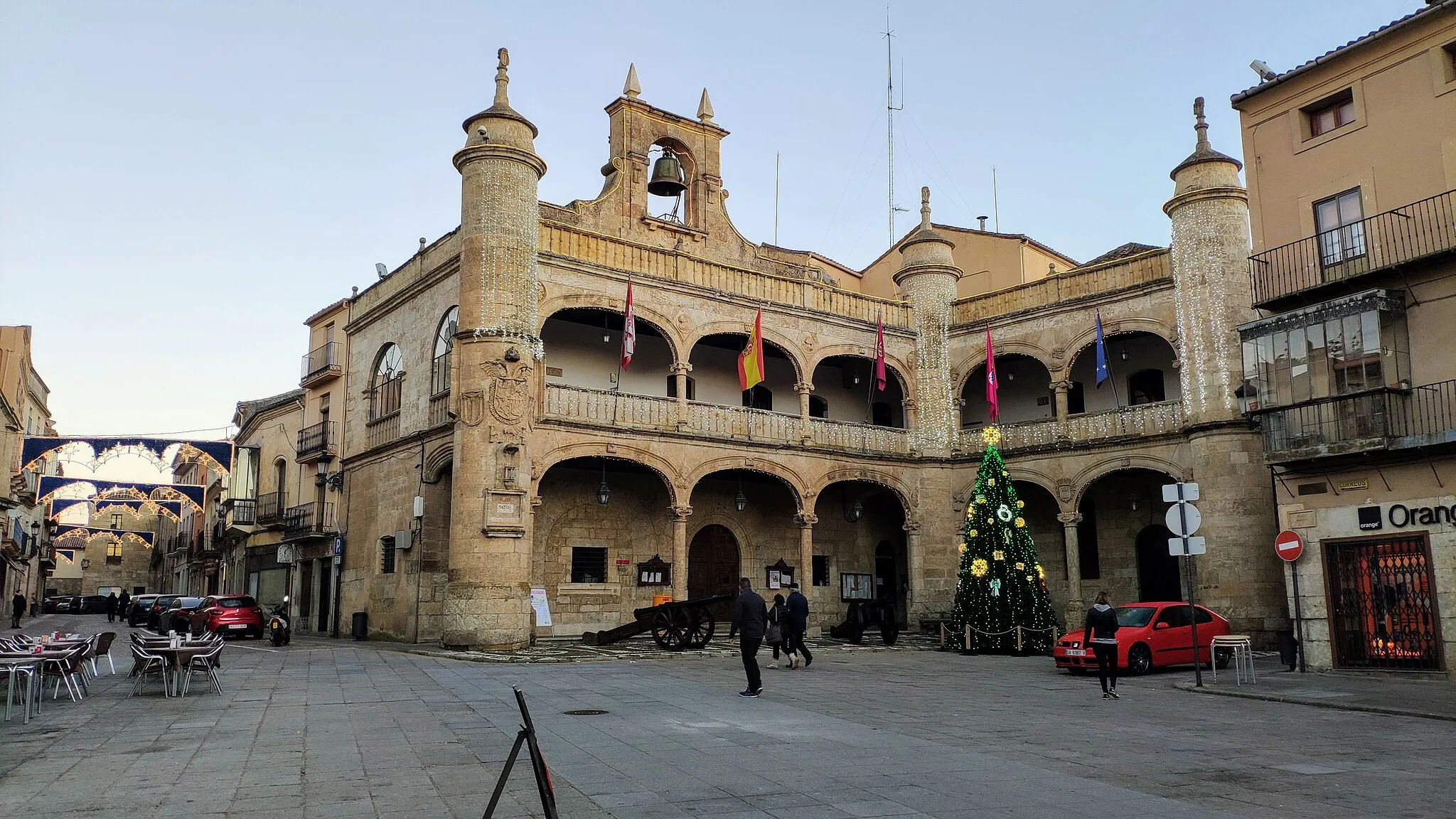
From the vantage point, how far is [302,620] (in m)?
32.6

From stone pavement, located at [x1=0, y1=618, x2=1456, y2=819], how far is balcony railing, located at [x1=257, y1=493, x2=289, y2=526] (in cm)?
2135

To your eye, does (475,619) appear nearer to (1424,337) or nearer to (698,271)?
Result: (698,271)

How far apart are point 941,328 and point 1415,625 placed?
15.2 metres

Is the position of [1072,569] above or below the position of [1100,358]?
below

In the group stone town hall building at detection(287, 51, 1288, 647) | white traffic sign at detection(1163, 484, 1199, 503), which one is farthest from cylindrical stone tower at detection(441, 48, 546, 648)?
white traffic sign at detection(1163, 484, 1199, 503)

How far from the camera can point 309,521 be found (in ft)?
105

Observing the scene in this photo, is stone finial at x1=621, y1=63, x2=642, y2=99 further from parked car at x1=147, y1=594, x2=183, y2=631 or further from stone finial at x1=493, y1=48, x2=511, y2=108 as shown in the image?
parked car at x1=147, y1=594, x2=183, y2=631

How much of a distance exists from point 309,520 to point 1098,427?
23.5 meters

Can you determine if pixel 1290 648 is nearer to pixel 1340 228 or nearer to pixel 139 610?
pixel 1340 228

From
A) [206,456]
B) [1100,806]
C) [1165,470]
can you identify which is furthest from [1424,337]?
[206,456]

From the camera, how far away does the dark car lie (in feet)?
88.1

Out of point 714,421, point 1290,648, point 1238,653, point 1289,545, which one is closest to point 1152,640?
point 1238,653

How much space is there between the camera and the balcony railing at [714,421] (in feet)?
76.3

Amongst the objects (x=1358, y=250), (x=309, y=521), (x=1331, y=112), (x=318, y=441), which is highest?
(x=1331, y=112)
